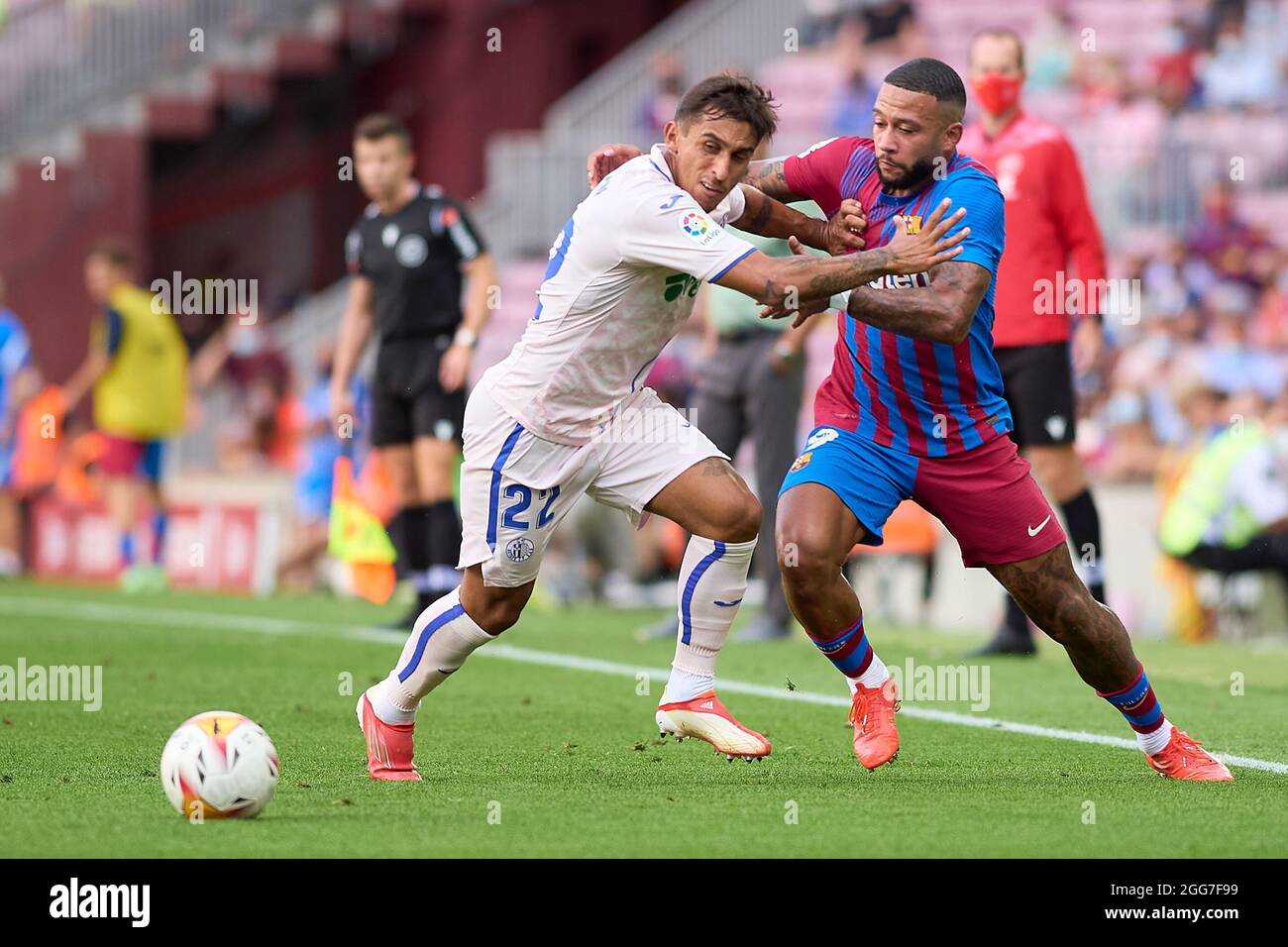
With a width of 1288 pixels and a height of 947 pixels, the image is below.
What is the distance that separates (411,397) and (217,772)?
5349mm

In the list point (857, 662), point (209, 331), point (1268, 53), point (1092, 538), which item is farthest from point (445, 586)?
point (209, 331)

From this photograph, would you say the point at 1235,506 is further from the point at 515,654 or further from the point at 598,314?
the point at 598,314

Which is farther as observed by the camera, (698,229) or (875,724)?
(875,724)

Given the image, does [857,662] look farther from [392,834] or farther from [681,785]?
[392,834]

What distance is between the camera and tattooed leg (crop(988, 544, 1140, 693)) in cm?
655

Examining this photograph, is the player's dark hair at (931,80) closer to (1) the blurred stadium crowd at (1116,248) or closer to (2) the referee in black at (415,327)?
(2) the referee in black at (415,327)

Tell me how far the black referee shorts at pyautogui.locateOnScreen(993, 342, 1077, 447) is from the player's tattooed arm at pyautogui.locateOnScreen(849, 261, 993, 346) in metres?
3.39

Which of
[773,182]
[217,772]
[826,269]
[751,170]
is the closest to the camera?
[217,772]

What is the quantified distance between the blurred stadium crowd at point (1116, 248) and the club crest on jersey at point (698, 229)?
26.8 ft

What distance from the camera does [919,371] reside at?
263 inches

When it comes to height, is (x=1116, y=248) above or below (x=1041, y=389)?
above
